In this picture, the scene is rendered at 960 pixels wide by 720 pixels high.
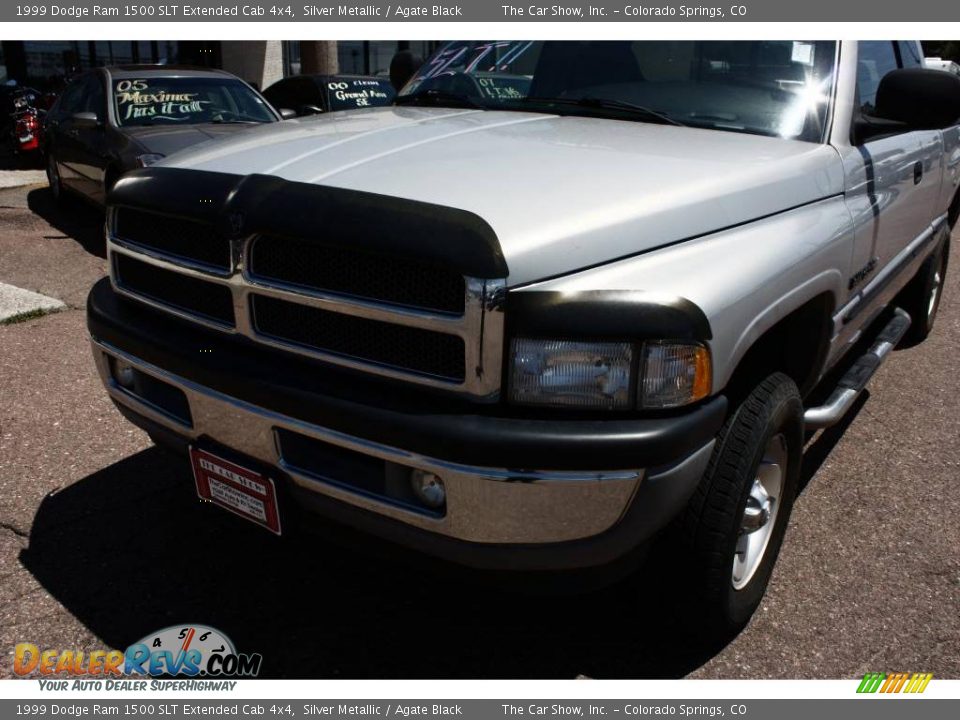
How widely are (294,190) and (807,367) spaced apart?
1772 millimetres

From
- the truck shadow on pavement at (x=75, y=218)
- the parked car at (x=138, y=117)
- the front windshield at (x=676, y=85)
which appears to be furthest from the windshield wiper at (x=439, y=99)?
the truck shadow on pavement at (x=75, y=218)

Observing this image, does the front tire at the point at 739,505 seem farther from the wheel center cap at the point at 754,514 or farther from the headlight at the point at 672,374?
the headlight at the point at 672,374

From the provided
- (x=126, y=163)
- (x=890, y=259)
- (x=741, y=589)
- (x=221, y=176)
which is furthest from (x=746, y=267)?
(x=126, y=163)

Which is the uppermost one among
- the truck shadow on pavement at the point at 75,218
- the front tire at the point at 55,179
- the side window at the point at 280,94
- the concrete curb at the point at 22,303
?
the side window at the point at 280,94

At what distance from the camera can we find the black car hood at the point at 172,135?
689cm

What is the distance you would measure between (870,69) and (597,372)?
7.74 ft

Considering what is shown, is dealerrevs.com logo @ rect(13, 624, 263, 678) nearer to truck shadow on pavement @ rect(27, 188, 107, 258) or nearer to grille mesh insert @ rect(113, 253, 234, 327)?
grille mesh insert @ rect(113, 253, 234, 327)

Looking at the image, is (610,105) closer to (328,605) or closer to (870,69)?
(870,69)

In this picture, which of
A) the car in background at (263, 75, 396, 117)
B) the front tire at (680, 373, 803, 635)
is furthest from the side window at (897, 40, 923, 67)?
the car in background at (263, 75, 396, 117)

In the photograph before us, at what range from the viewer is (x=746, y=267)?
214cm

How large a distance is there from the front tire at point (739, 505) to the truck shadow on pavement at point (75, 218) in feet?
20.5

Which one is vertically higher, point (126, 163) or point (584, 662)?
point (126, 163)

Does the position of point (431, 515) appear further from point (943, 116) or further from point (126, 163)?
point (126, 163)

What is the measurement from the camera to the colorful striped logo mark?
239 centimetres
